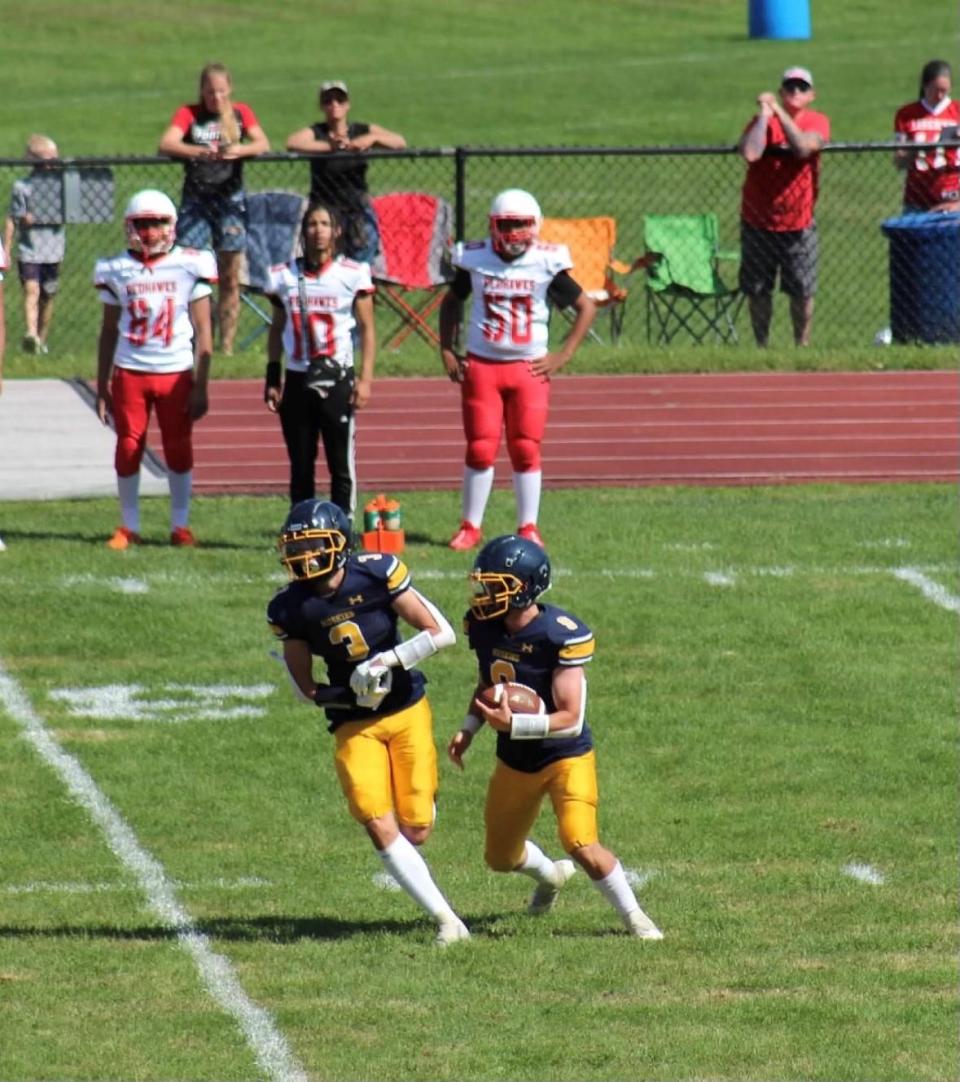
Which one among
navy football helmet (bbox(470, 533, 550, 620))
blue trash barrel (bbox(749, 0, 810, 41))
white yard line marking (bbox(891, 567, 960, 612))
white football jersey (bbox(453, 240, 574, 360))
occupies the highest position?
blue trash barrel (bbox(749, 0, 810, 41))

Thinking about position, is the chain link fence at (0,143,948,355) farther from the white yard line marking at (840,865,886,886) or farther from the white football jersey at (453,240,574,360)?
the white yard line marking at (840,865,886,886)

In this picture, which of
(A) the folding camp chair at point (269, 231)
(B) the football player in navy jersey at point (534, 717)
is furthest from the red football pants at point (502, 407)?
(A) the folding camp chair at point (269, 231)

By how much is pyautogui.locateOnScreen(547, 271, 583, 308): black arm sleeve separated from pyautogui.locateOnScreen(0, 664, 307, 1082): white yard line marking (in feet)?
12.8

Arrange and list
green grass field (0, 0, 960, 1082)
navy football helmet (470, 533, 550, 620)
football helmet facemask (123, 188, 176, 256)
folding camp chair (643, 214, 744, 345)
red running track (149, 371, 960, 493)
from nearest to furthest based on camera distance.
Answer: green grass field (0, 0, 960, 1082) → navy football helmet (470, 533, 550, 620) → football helmet facemask (123, 188, 176, 256) → red running track (149, 371, 960, 493) → folding camp chair (643, 214, 744, 345)

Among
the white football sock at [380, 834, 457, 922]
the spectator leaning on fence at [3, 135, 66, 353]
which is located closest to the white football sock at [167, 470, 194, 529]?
the white football sock at [380, 834, 457, 922]

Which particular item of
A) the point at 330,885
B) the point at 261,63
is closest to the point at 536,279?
the point at 330,885

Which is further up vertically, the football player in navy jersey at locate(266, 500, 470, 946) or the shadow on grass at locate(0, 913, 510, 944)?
→ the football player in navy jersey at locate(266, 500, 470, 946)

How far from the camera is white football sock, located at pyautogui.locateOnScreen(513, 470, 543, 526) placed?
46.3 ft

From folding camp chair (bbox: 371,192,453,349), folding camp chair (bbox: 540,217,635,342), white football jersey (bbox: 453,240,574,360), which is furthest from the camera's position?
folding camp chair (bbox: 540,217,635,342)

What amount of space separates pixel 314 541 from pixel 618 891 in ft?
5.11

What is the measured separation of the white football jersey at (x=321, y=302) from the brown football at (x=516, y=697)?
19.1 feet

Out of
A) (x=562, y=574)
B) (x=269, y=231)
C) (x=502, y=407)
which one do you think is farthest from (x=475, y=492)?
(x=269, y=231)

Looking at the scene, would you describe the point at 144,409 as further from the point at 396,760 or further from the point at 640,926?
the point at 640,926

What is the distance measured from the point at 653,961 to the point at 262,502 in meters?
8.02
